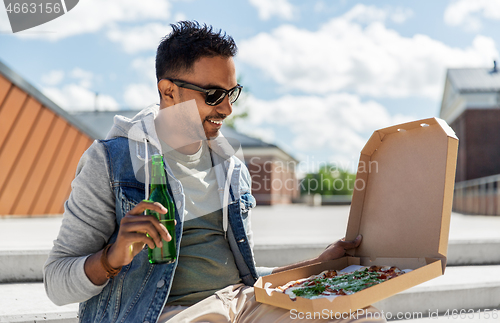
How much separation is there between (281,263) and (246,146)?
65.1ft

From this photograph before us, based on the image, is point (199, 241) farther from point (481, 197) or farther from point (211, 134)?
point (481, 197)

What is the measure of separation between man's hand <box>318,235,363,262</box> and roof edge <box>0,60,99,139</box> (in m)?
7.38

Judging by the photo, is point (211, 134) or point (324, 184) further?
point (324, 184)

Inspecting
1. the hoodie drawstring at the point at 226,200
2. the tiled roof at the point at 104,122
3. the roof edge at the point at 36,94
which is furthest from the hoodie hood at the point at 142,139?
the tiled roof at the point at 104,122

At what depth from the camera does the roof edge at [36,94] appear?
22.8ft

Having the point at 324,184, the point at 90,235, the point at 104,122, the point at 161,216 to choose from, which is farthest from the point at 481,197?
the point at 324,184

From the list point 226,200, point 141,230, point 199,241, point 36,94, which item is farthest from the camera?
point 36,94

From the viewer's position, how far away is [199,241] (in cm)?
158

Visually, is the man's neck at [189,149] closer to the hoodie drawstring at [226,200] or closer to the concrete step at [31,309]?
the hoodie drawstring at [226,200]

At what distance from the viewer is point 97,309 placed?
1.41m

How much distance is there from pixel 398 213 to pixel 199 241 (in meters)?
0.81

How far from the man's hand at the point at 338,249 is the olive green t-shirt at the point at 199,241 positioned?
388 millimetres

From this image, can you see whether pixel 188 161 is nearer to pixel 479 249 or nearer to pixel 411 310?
pixel 411 310

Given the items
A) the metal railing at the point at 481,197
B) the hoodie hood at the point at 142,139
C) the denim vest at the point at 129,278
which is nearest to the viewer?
the denim vest at the point at 129,278
